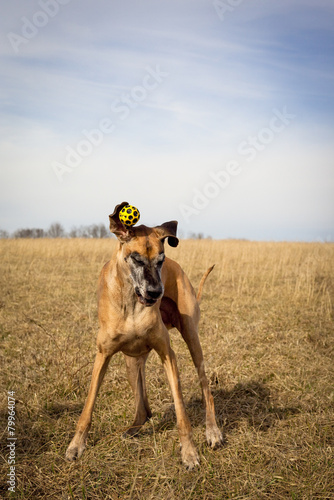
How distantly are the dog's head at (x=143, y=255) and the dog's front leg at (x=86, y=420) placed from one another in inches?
28.2

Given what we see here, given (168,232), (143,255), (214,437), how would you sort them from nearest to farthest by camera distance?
(143,255), (168,232), (214,437)

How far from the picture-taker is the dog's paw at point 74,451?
313 centimetres

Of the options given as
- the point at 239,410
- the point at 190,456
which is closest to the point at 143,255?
the point at 190,456

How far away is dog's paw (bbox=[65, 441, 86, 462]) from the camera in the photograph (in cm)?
313

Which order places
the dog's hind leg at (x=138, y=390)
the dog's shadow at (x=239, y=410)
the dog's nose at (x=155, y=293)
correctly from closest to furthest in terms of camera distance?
the dog's nose at (x=155, y=293), the dog's hind leg at (x=138, y=390), the dog's shadow at (x=239, y=410)

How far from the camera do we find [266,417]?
3967 mm

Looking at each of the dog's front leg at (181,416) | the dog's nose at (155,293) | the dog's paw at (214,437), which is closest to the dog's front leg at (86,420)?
the dog's front leg at (181,416)

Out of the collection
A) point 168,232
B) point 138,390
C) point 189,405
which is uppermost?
point 168,232

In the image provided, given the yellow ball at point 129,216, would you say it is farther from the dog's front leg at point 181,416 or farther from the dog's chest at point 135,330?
the dog's front leg at point 181,416

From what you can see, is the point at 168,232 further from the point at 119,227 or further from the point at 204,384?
the point at 204,384

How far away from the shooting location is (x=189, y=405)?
4188mm

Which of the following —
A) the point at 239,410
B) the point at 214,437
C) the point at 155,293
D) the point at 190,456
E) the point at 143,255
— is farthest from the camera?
the point at 239,410

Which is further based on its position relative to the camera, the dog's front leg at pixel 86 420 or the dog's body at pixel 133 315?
the dog's front leg at pixel 86 420

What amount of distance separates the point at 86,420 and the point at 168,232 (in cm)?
160
